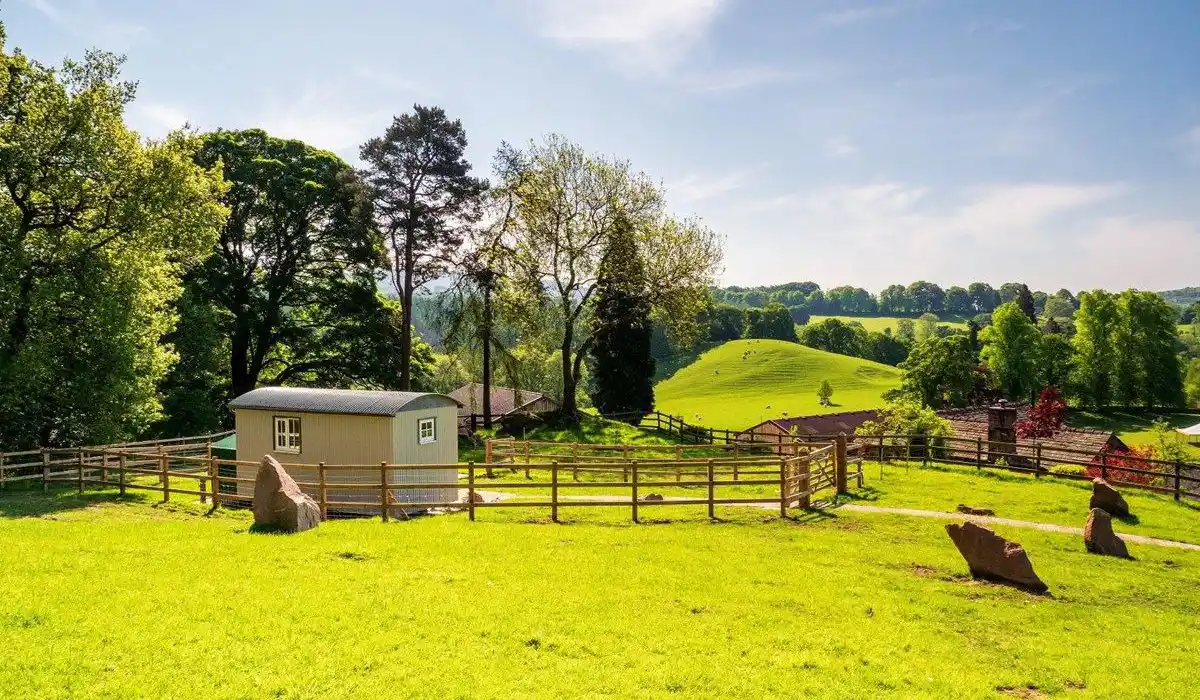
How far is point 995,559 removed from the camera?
11.9m

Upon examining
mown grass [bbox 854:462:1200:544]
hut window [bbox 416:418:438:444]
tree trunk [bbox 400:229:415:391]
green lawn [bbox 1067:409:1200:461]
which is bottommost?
green lawn [bbox 1067:409:1200:461]

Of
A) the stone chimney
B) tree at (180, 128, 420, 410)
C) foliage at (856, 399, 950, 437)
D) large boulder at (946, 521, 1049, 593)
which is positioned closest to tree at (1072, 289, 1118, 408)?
foliage at (856, 399, 950, 437)

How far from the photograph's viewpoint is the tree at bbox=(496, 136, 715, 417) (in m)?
39.9

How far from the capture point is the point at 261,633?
8.61 meters

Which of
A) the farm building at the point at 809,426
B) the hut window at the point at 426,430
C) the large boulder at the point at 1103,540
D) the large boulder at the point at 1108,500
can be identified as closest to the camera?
the large boulder at the point at 1103,540

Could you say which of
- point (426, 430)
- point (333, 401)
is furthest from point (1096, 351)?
point (333, 401)

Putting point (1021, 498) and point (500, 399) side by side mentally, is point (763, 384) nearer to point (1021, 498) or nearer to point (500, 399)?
point (500, 399)

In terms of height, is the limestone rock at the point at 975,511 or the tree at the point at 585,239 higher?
the tree at the point at 585,239

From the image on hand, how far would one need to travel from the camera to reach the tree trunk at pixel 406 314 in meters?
35.7

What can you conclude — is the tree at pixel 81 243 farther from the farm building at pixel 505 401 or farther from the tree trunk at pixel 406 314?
the farm building at pixel 505 401

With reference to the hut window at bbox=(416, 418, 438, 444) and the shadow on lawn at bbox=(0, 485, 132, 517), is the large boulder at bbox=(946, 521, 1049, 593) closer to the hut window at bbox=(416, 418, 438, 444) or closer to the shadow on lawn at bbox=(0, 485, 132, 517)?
the hut window at bbox=(416, 418, 438, 444)

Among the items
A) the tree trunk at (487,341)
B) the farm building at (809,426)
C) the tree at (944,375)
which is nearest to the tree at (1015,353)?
the tree at (944,375)

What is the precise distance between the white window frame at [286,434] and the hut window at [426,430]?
11.2 feet

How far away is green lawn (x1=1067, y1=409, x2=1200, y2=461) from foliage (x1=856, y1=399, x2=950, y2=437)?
4292 centimetres
